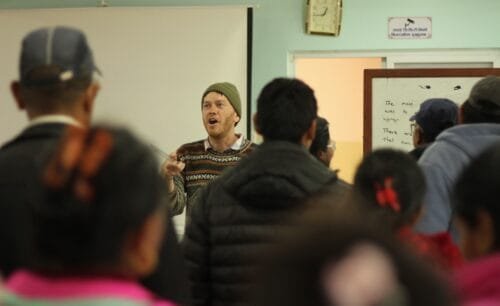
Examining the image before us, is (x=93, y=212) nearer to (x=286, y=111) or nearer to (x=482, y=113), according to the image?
(x=286, y=111)

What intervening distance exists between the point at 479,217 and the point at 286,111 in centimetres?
81

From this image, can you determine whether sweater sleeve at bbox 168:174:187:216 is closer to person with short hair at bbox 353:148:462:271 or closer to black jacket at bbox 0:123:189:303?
person with short hair at bbox 353:148:462:271

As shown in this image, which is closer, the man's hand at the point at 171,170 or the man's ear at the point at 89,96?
the man's ear at the point at 89,96

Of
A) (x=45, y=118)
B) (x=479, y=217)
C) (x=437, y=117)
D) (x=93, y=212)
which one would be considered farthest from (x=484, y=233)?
(x=437, y=117)

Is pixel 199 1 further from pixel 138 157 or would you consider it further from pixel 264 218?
pixel 138 157

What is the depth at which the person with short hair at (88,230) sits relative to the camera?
897mm

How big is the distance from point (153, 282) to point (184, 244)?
2.20 ft

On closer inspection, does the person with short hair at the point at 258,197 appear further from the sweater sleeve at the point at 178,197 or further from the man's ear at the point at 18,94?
the sweater sleeve at the point at 178,197

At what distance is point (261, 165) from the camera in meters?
1.85

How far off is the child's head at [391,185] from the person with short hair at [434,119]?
69 centimetres

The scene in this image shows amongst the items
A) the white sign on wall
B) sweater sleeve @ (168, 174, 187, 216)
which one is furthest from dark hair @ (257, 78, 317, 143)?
the white sign on wall

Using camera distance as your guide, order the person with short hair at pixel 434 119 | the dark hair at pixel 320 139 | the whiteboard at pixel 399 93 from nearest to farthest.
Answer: the person with short hair at pixel 434 119, the dark hair at pixel 320 139, the whiteboard at pixel 399 93

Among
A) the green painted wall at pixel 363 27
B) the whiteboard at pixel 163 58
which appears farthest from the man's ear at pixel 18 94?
the green painted wall at pixel 363 27

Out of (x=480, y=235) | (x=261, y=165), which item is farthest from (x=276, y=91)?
(x=480, y=235)
